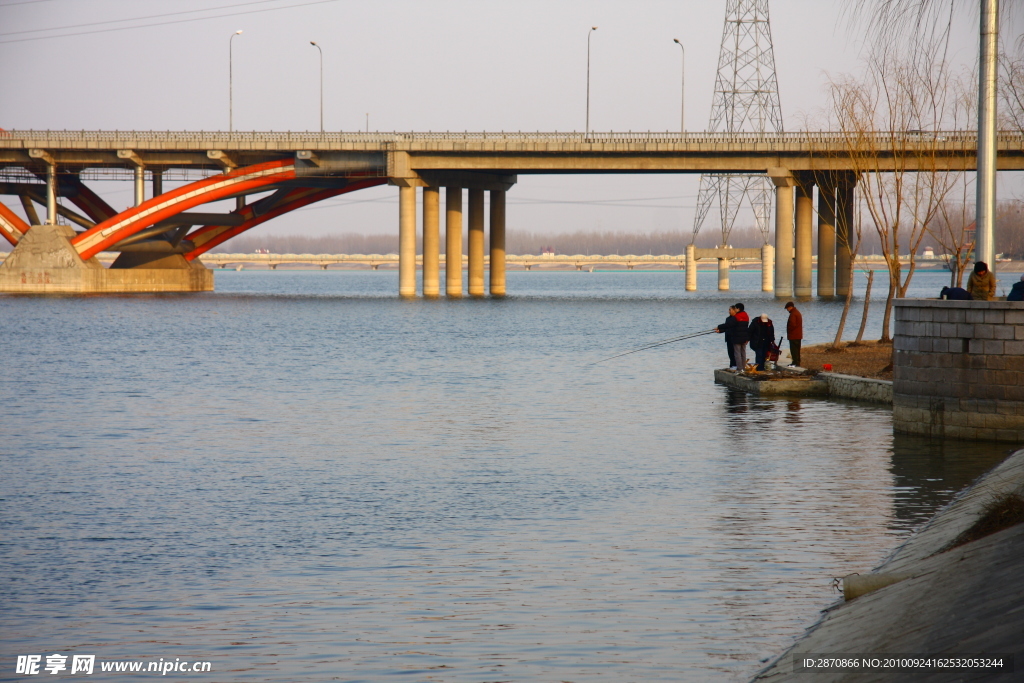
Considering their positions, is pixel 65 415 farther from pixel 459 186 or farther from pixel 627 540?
pixel 459 186

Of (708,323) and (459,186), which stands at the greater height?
(459,186)

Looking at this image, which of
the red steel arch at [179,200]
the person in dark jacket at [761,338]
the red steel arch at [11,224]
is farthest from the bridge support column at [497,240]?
the person in dark jacket at [761,338]

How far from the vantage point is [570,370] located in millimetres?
36094

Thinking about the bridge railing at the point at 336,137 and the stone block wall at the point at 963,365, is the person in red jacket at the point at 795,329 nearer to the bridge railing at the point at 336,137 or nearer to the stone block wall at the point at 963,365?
the stone block wall at the point at 963,365

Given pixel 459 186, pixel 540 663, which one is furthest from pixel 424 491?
pixel 459 186

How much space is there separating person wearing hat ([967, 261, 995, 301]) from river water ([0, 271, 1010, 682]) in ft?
8.39

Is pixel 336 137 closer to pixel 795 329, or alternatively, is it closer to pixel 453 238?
pixel 453 238

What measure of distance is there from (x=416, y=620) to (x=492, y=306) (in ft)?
248

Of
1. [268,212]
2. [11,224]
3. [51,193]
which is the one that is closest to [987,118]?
[268,212]

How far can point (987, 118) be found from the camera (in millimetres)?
17859

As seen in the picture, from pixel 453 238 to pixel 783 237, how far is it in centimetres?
2716

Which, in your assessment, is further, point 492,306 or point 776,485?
point 492,306

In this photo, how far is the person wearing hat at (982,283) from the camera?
1830cm

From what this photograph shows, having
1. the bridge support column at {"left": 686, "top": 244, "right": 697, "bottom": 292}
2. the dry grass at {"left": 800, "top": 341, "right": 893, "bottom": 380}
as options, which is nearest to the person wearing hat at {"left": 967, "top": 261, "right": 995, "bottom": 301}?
the dry grass at {"left": 800, "top": 341, "right": 893, "bottom": 380}
